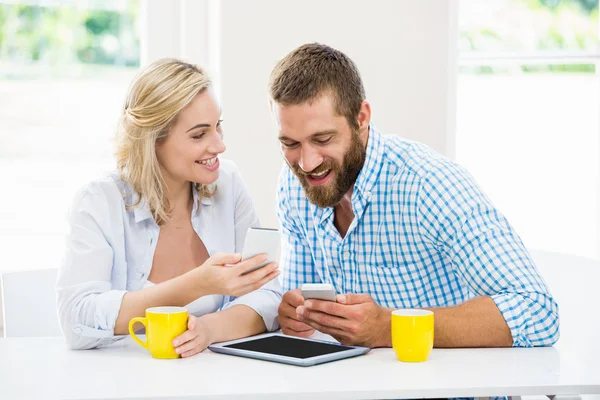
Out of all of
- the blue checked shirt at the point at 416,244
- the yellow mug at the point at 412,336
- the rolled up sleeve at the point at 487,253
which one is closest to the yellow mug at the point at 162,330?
the yellow mug at the point at 412,336

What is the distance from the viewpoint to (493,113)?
4047 mm

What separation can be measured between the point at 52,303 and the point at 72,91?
1.28 m

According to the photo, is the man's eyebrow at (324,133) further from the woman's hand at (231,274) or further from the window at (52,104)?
the window at (52,104)

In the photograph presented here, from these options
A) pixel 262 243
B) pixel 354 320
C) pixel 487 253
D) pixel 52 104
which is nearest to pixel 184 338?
pixel 262 243

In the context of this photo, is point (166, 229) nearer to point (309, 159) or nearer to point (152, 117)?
point (152, 117)

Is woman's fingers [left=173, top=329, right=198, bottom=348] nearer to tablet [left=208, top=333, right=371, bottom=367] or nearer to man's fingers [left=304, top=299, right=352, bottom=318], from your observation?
tablet [left=208, top=333, right=371, bottom=367]

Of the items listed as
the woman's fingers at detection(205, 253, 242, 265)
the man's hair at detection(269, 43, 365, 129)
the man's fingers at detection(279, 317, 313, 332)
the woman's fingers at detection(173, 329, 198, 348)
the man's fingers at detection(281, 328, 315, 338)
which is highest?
the man's hair at detection(269, 43, 365, 129)

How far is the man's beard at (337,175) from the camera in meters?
2.23

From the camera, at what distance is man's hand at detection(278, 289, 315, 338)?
2.10 meters

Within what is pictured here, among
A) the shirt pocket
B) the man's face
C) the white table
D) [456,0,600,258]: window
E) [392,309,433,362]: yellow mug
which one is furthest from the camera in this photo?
[456,0,600,258]: window

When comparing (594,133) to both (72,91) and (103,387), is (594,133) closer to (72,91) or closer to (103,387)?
(72,91)

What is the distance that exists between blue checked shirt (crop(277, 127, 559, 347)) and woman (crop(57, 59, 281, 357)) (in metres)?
0.18

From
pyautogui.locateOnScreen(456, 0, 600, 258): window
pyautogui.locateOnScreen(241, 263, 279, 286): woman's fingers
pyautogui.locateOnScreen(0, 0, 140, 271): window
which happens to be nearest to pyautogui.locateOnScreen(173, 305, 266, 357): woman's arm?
pyautogui.locateOnScreen(241, 263, 279, 286): woman's fingers

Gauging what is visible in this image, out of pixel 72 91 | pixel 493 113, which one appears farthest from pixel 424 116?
pixel 72 91
